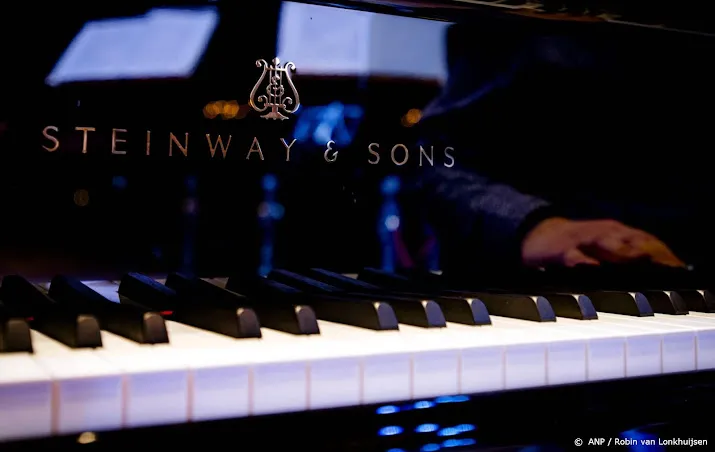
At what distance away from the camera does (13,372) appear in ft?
2.60

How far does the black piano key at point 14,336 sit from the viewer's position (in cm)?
88

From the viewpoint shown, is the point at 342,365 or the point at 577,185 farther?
the point at 577,185

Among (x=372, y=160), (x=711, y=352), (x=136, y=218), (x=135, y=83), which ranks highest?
(x=135, y=83)

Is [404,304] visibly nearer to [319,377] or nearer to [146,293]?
[319,377]

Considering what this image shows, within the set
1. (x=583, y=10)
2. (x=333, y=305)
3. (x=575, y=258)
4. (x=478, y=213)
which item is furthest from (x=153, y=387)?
(x=583, y=10)

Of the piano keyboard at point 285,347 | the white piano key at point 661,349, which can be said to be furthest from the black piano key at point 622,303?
the white piano key at point 661,349

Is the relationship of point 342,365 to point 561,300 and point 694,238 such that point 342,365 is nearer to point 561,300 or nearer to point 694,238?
point 561,300

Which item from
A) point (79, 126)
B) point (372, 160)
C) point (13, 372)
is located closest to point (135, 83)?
point (79, 126)

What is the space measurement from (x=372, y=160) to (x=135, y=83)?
0.49m

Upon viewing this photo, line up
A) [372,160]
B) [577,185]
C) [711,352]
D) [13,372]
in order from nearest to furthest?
1. [13,372]
2. [711,352]
3. [372,160]
4. [577,185]

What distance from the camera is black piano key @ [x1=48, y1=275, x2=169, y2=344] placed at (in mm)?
945

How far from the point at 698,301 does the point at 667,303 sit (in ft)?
0.31

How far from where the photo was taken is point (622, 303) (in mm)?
1351

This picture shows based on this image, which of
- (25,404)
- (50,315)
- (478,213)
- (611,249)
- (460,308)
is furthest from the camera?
(611,249)
